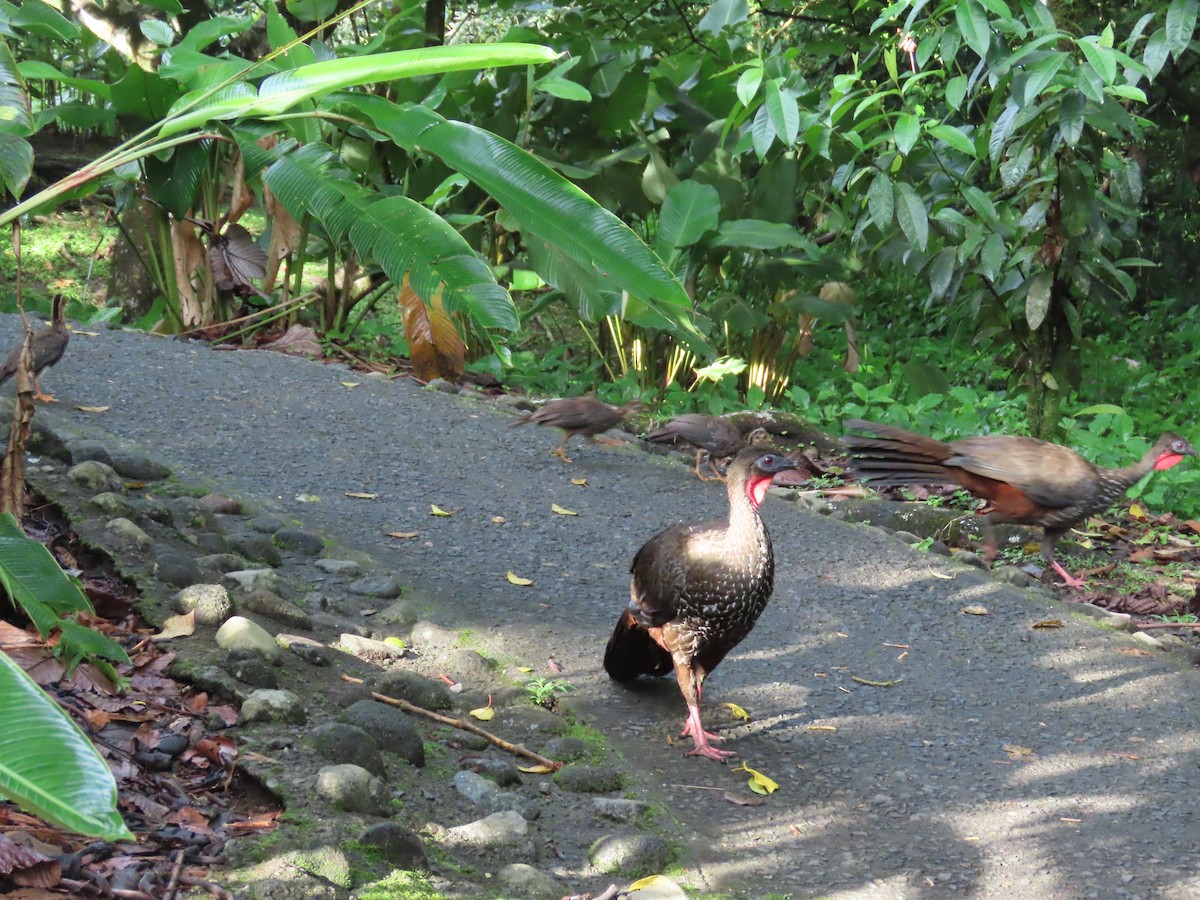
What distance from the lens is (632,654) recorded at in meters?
4.17

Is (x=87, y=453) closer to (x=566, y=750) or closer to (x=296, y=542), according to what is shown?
(x=296, y=542)

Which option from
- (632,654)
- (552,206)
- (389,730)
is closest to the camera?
(552,206)

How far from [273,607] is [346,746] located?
3.36ft

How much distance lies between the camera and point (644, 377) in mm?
8578

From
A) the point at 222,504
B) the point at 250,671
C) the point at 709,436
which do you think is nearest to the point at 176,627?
the point at 250,671

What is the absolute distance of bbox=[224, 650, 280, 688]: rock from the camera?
10.6 feet

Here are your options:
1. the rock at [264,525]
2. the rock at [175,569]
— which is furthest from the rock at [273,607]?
the rock at [264,525]

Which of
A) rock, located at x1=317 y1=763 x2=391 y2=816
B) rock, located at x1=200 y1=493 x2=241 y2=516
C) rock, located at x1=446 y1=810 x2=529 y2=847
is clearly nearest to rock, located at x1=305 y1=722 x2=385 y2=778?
rock, located at x1=317 y1=763 x2=391 y2=816

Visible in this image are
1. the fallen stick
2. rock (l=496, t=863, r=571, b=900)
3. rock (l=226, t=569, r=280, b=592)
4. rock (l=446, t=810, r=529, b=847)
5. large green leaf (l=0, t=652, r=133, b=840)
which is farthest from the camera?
rock (l=226, t=569, r=280, b=592)

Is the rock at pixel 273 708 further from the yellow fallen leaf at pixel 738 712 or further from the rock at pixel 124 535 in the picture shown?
the yellow fallen leaf at pixel 738 712

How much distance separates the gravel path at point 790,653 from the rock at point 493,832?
0.49 m

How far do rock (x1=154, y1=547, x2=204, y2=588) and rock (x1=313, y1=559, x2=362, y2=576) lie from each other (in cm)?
82

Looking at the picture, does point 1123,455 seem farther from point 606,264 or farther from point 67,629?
point 67,629

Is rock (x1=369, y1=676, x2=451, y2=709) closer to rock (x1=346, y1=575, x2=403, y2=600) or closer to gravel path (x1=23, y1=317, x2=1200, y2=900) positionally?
gravel path (x1=23, y1=317, x2=1200, y2=900)
